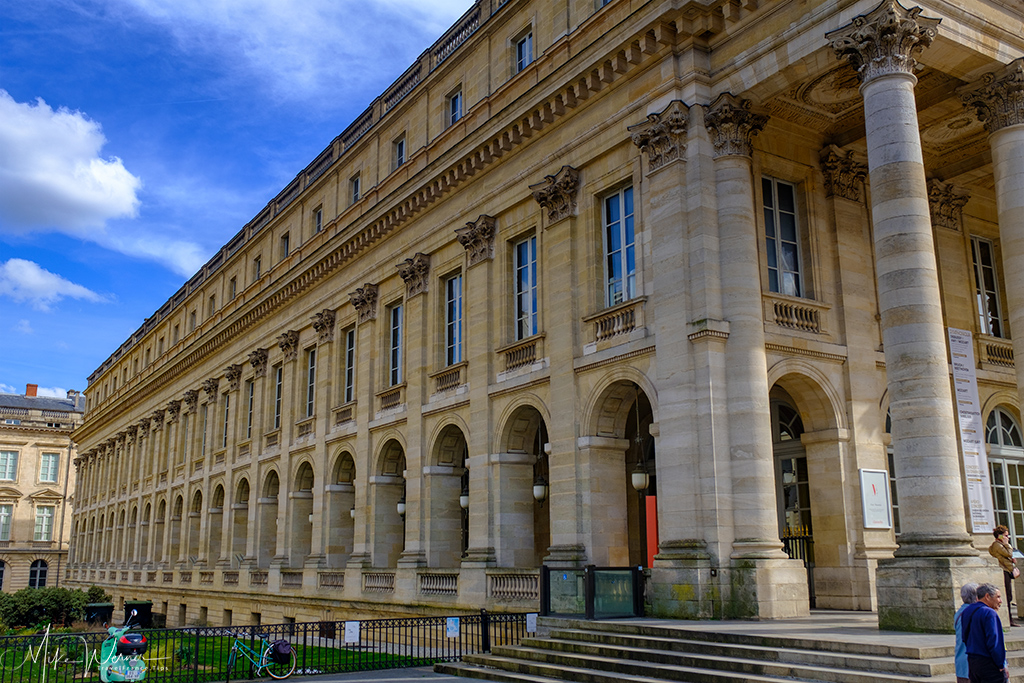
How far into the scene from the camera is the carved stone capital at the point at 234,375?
4102 centimetres

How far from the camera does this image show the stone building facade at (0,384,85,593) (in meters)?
82.9

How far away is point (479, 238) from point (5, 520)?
249 feet

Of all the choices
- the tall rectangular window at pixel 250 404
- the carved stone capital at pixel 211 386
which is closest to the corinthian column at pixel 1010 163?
the tall rectangular window at pixel 250 404

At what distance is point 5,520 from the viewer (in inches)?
3260

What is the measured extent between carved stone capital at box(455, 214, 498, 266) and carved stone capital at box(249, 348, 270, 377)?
16207 millimetres

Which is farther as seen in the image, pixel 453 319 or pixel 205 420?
pixel 205 420

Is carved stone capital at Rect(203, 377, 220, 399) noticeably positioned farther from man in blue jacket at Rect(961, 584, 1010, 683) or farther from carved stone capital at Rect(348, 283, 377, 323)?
man in blue jacket at Rect(961, 584, 1010, 683)

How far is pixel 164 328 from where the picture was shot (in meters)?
55.9

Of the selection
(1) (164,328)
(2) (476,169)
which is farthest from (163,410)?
(2) (476,169)

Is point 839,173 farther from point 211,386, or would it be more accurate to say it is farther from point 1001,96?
point 211,386

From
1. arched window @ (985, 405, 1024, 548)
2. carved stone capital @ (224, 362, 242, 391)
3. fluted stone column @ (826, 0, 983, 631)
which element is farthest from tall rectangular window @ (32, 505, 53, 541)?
fluted stone column @ (826, 0, 983, 631)

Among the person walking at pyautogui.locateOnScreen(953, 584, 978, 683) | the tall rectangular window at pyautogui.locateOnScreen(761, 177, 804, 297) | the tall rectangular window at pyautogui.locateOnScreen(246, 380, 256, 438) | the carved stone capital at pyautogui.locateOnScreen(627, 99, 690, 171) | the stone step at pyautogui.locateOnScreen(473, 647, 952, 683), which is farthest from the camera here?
the tall rectangular window at pyautogui.locateOnScreen(246, 380, 256, 438)

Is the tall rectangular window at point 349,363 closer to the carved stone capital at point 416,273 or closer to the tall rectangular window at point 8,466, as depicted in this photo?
the carved stone capital at point 416,273

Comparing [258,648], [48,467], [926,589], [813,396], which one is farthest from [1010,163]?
[48,467]
